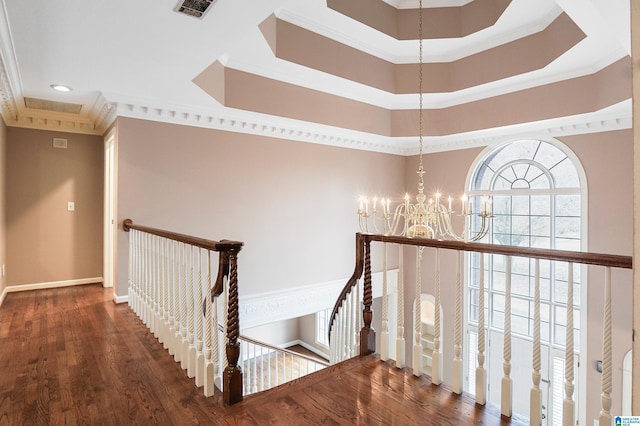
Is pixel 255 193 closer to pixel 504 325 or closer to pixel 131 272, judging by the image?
pixel 131 272

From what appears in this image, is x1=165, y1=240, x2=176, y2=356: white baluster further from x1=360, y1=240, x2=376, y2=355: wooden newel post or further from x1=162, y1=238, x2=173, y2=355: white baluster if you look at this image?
x1=360, y1=240, x2=376, y2=355: wooden newel post

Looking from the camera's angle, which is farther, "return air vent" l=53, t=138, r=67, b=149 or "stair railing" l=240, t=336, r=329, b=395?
"return air vent" l=53, t=138, r=67, b=149

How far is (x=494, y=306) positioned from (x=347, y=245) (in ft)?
8.81

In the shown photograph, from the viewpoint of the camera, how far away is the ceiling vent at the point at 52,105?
4168mm

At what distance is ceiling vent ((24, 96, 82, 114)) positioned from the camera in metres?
4.17

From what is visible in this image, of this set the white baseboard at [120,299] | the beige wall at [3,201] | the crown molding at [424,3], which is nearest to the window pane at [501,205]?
the crown molding at [424,3]

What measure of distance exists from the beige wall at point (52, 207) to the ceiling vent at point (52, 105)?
1.20ft

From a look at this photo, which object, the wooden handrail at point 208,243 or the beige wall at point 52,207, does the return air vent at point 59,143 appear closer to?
the beige wall at point 52,207

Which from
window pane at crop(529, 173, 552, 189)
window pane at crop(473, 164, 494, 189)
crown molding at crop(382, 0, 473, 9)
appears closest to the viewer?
crown molding at crop(382, 0, 473, 9)

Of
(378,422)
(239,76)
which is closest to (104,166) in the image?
(239,76)

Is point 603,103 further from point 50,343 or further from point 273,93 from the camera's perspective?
point 50,343

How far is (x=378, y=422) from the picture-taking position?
1864 millimetres

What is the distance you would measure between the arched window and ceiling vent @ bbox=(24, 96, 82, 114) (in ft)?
19.2

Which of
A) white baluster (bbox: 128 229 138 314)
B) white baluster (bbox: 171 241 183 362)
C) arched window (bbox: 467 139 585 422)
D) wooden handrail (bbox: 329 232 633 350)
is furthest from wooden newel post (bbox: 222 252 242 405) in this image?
arched window (bbox: 467 139 585 422)
